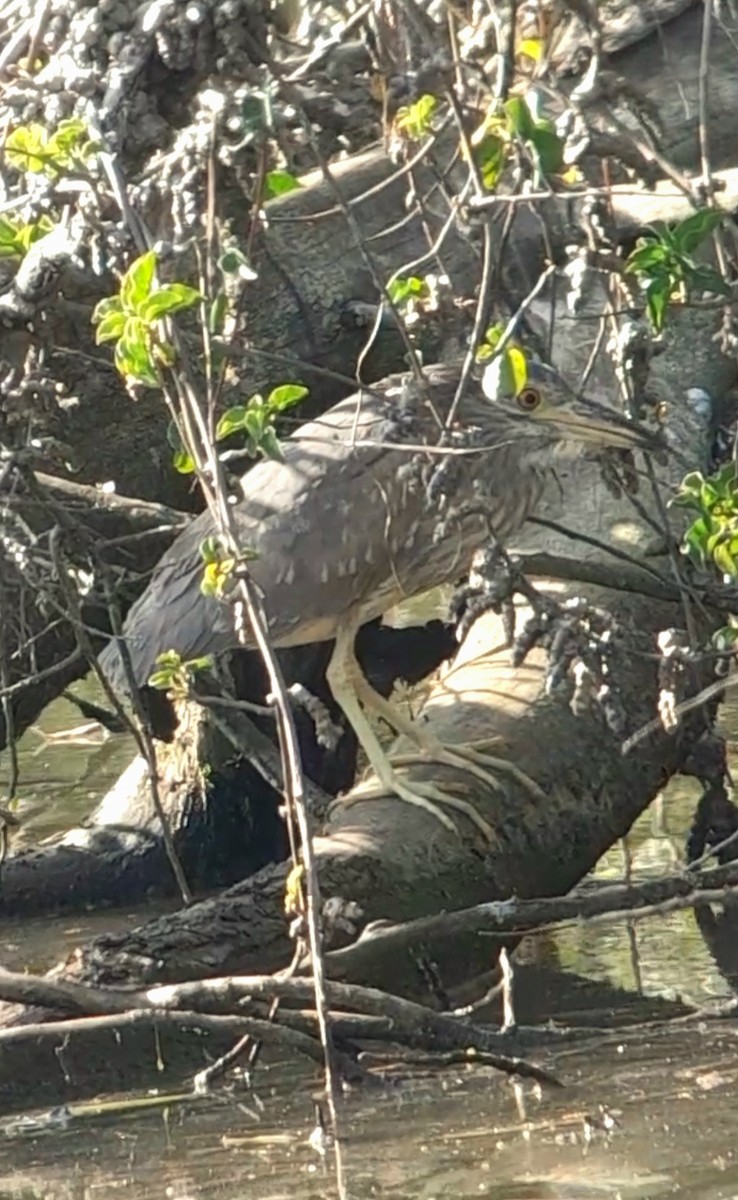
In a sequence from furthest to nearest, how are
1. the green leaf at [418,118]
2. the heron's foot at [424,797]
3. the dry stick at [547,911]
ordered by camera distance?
the heron's foot at [424,797], the dry stick at [547,911], the green leaf at [418,118]

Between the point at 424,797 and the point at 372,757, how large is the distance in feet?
1.15

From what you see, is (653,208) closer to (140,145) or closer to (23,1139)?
(140,145)

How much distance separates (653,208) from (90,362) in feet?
4.84

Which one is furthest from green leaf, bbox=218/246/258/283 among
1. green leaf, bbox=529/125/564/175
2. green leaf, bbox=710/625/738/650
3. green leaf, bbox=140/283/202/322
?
green leaf, bbox=710/625/738/650

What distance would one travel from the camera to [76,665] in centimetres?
590

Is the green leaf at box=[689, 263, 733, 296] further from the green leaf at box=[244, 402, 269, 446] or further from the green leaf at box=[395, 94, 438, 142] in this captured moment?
the green leaf at box=[244, 402, 269, 446]

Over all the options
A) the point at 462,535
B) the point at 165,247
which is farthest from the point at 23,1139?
the point at 462,535

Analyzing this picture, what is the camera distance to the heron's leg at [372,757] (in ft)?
16.7

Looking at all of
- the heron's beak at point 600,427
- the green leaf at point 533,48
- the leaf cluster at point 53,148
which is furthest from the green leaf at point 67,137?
the heron's beak at point 600,427

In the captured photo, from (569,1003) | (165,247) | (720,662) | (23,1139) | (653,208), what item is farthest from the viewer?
(653,208)

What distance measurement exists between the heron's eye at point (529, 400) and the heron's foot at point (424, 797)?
0.87 meters

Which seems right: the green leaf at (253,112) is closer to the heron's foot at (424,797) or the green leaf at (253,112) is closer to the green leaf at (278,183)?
the green leaf at (278,183)

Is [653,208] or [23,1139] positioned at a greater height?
[653,208]

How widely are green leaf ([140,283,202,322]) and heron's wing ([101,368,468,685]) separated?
6.47ft
